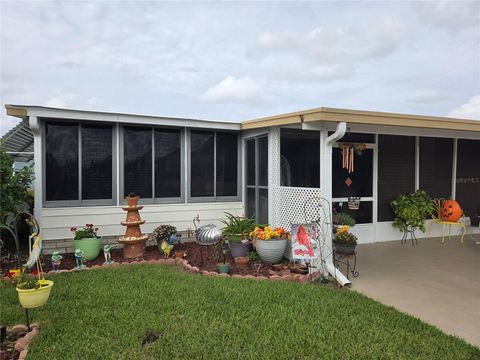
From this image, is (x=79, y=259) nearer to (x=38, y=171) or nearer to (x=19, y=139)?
(x=38, y=171)

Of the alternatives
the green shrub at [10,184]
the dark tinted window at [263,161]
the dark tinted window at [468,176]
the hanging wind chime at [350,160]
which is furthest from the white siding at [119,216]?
the dark tinted window at [468,176]

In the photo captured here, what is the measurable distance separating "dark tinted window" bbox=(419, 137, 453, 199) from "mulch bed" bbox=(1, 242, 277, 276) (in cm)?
437

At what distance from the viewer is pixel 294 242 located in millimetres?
4566

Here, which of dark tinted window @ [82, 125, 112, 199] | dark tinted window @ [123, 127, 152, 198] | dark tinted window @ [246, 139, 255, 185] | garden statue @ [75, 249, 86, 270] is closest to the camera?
garden statue @ [75, 249, 86, 270]

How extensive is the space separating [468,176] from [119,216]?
7.66 metres

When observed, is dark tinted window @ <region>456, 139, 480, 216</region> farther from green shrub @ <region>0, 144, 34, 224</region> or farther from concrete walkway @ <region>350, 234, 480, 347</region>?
green shrub @ <region>0, 144, 34, 224</region>

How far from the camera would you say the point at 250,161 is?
22.0 feet

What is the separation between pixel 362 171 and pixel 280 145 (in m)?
2.01

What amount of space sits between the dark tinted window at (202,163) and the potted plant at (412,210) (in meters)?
3.78

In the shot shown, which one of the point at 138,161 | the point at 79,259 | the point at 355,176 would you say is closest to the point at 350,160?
the point at 355,176

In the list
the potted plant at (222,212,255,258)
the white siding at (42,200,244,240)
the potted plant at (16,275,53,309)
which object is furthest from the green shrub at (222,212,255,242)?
the potted plant at (16,275,53,309)

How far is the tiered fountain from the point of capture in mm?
5586

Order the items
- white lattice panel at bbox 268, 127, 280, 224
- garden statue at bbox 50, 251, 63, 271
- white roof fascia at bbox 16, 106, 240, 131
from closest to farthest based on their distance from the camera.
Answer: garden statue at bbox 50, 251, 63, 271 → white roof fascia at bbox 16, 106, 240, 131 → white lattice panel at bbox 268, 127, 280, 224

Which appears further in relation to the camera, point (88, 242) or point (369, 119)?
point (88, 242)
